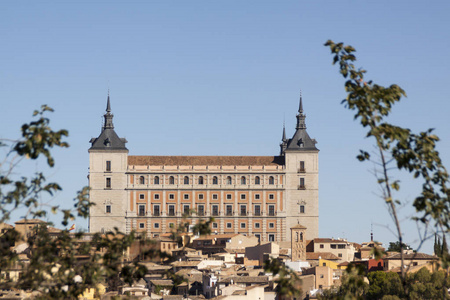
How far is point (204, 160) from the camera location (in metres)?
108

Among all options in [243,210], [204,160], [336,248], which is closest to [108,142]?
[204,160]

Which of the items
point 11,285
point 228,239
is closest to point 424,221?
point 11,285

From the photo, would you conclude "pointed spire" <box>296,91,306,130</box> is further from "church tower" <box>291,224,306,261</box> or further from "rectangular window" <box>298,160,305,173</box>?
"church tower" <box>291,224,306,261</box>

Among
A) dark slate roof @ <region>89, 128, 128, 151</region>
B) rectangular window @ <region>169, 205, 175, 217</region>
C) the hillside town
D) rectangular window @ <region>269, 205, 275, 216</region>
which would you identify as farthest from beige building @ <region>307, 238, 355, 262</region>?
dark slate roof @ <region>89, 128, 128, 151</region>

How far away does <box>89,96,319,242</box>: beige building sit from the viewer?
341ft

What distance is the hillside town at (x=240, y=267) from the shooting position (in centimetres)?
5817

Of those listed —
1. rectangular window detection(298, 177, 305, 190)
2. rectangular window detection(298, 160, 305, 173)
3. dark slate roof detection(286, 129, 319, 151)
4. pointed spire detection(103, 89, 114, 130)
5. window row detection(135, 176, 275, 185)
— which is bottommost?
rectangular window detection(298, 177, 305, 190)

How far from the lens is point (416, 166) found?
11.3 meters

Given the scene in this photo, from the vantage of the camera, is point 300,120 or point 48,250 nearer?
point 48,250

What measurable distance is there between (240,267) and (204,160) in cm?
3480

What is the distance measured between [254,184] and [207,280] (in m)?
40.4

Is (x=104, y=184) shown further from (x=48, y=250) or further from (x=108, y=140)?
(x=48, y=250)

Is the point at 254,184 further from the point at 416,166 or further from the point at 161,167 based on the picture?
the point at 416,166

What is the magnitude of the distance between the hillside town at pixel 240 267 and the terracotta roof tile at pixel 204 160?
1192 centimetres
